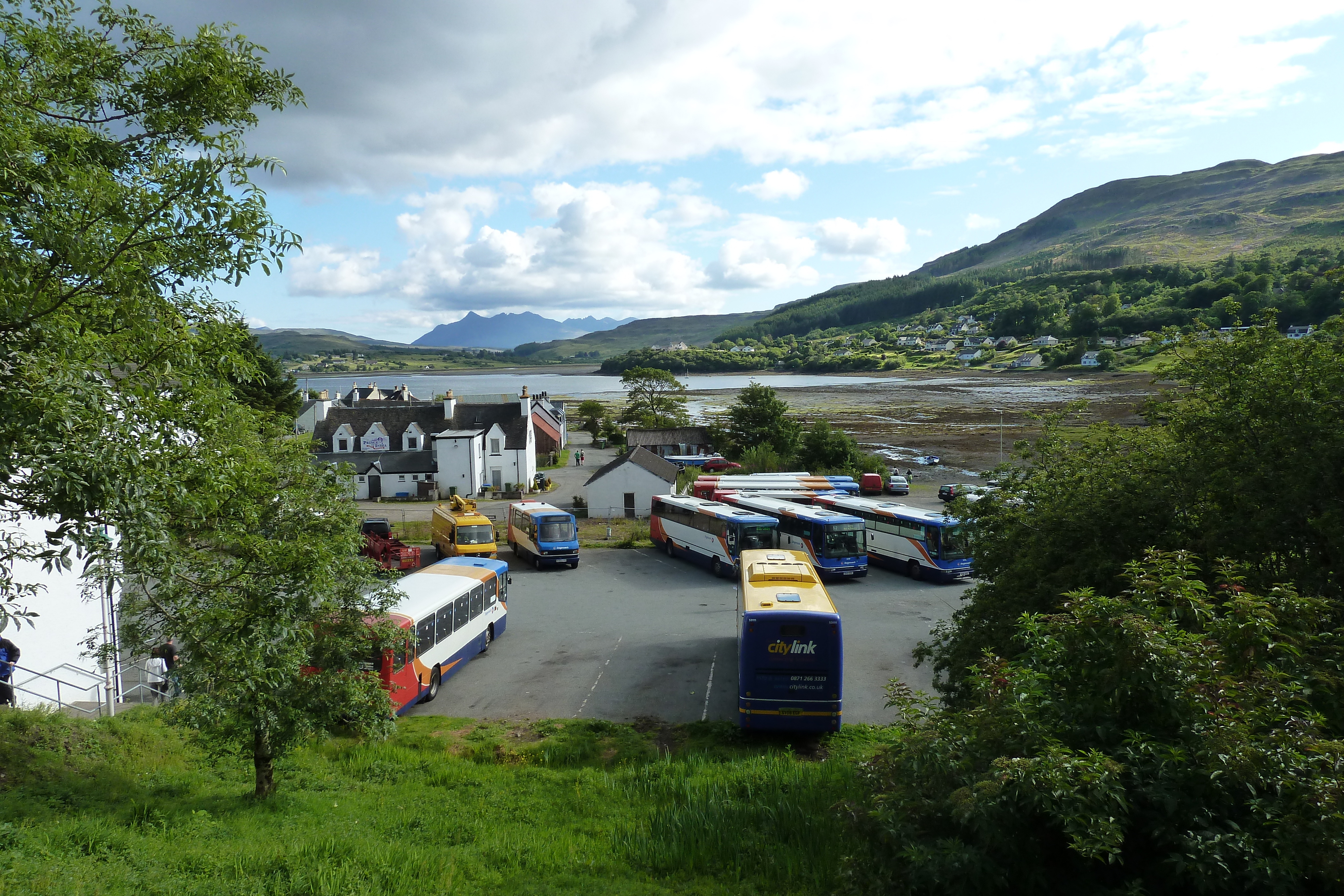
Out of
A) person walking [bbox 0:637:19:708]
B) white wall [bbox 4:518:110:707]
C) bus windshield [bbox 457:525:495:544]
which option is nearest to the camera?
person walking [bbox 0:637:19:708]

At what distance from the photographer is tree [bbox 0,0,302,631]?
5562mm

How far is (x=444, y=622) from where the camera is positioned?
18.5 metres

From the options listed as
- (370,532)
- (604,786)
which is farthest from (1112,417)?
(604,786)

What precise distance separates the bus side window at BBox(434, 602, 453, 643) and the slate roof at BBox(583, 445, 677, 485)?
93.7 ft

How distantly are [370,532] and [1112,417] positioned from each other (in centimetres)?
7980

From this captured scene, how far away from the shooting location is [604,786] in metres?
12.6

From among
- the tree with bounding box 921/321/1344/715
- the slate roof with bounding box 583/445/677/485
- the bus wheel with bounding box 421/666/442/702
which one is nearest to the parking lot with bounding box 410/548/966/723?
the bus wheel with bounding box 421/666/442/702

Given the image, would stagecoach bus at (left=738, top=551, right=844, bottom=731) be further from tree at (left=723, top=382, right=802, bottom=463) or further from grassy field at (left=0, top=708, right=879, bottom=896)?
tree at (left=723, top=382, right=802, bottom=463)

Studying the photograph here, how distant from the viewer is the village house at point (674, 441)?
243ft

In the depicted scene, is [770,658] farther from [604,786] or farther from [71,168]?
[71,168]

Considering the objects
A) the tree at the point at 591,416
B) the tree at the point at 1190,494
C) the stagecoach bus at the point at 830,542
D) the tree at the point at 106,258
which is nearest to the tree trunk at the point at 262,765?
the tree at the point at 106,258

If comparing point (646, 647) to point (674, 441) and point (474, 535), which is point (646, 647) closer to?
point (474, 535)

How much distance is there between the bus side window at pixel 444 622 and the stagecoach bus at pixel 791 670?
25.1 feet

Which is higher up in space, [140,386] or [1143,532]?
[140,386]
